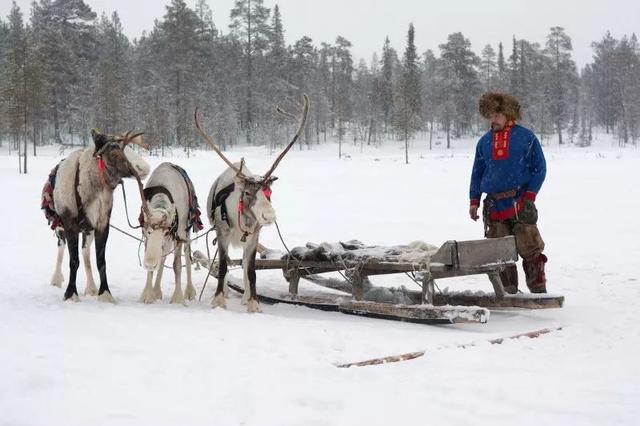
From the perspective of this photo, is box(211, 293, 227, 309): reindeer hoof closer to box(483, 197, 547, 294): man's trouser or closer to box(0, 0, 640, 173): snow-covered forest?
box(483, 197, 547, 294): man's trouser

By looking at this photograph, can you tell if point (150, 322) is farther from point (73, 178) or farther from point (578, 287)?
point (578, 287)

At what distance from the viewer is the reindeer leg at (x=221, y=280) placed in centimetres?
693

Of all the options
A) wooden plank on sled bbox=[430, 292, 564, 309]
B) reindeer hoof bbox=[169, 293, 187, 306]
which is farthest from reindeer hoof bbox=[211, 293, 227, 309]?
wooden plank on sled bbox=[430, 292, 564, 309]

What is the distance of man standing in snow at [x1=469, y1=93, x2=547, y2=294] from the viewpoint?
21.6ft

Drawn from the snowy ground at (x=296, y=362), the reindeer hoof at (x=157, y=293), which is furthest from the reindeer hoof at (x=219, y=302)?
the reindeer hoof at (x=157, y=293)

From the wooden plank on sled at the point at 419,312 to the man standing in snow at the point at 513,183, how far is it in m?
1.23

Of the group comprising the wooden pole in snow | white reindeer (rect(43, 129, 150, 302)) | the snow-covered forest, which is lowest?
the wooden pole in snow

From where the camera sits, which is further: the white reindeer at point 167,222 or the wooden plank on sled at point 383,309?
the white reindeer at point 167,222

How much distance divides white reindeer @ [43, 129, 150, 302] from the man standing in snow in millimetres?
4097

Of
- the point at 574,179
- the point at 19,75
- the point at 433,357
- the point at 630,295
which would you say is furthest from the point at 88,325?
the point at 19,75

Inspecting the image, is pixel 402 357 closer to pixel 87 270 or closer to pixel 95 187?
pixel 95 187

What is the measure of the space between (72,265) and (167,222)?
4.49 feet

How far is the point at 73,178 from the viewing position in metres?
7.06

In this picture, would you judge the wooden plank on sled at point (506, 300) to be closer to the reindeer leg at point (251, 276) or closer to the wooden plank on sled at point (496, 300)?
the wooden plank on sled at point (496, 300)
